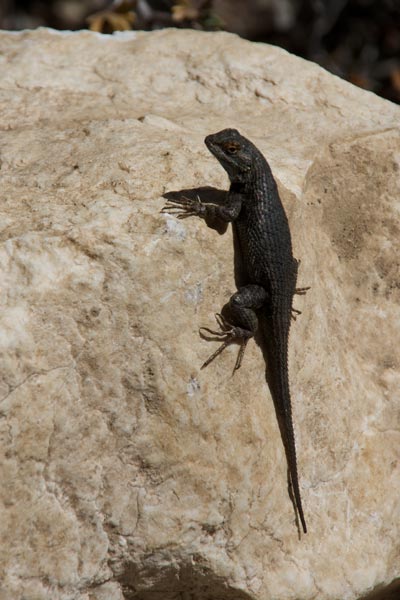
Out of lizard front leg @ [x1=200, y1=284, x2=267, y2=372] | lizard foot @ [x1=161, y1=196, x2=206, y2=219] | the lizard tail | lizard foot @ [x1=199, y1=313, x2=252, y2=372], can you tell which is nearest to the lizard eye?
lizard foot @ [x1=161, y1=196, x2=206, y2=219]

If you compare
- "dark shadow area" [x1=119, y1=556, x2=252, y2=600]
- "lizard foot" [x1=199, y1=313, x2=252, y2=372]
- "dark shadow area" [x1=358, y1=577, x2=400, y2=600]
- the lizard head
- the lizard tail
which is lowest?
"dark shadow area" [x1=358, y1=577, x2=400, y2=600]

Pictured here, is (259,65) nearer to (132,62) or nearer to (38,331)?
(132,62)

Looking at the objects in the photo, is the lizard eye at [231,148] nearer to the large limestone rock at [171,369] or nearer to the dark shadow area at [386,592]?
the large limestone rock at [171,369]

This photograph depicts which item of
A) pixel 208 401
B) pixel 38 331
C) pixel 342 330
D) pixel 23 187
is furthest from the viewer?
pixel 342 330

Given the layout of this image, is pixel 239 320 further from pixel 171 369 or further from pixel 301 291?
pixel 301 291

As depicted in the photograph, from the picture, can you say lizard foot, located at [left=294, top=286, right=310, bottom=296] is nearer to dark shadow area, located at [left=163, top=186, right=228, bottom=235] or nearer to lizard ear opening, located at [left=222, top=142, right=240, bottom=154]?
dark shadow area, located at [left=163, top=186, right=228, bottom=235]

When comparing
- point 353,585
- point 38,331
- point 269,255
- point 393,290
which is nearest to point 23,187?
point 38,331

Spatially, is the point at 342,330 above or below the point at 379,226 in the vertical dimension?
below

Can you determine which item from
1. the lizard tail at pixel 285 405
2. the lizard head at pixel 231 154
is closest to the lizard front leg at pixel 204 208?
the lizard head at pixel 231 154
